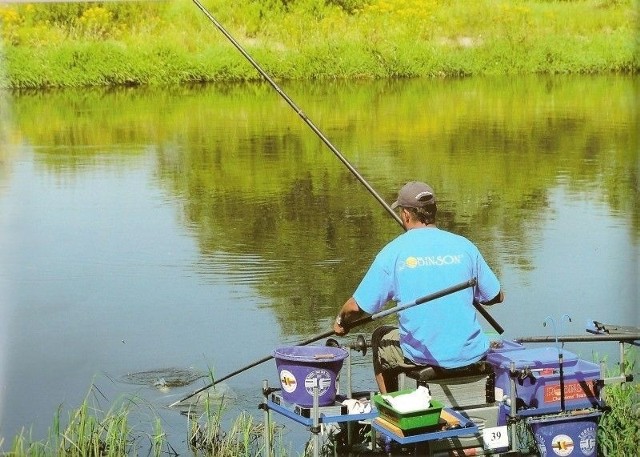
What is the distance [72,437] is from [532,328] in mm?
3154

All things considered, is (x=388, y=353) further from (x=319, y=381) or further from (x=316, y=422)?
(x=316, y=422)

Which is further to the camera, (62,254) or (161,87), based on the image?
(161,87)

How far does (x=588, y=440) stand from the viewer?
13.9 feet

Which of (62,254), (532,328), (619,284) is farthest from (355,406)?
(62,254)

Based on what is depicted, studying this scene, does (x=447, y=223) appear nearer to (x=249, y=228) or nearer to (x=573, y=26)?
(x=249, y=228)

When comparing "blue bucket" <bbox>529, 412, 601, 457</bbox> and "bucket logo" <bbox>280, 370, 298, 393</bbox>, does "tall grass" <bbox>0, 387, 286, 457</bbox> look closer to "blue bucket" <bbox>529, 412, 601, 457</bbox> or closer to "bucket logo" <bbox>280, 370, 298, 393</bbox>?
"bucket logo" <bbox>280, 370, 298, 393</bbox>

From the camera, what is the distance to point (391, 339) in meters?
4.25

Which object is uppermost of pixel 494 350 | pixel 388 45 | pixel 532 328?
pixel 388 45

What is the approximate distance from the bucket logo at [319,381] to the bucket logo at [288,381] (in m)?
0.04

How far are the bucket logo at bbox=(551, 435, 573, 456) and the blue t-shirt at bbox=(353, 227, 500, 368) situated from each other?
369 millimetres

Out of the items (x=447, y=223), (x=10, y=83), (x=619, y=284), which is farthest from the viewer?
(x=10, y=83)

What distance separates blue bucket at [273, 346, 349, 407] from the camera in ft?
13.2

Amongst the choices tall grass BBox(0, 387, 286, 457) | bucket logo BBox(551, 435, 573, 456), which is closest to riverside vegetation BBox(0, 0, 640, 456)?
tall grass BBox(0, 387, 286, 457)

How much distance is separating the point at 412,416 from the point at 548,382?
1.89ft
